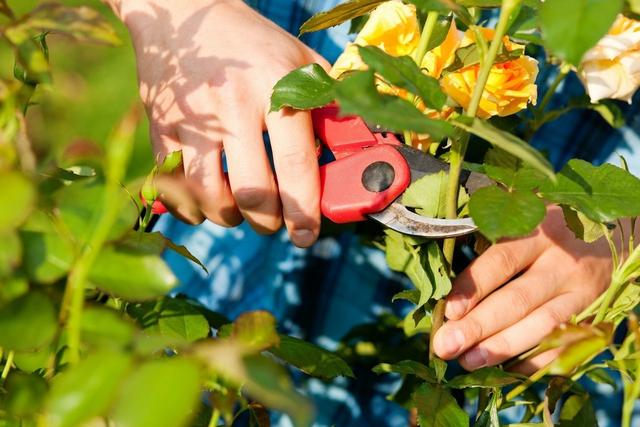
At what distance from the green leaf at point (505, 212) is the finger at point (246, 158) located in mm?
338

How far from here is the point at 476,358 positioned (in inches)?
A: 33.7

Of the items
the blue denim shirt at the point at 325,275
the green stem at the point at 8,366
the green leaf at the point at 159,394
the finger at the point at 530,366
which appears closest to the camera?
the green leaf at the point at 159,394

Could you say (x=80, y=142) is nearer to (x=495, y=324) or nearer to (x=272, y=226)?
(x=272, y=226)

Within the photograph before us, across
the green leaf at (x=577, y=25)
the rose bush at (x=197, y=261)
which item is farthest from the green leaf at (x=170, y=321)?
the green leaf at (x=577, y=25)

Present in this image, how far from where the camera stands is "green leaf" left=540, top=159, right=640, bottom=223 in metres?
0.55

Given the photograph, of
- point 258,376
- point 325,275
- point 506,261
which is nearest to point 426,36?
point 506,261

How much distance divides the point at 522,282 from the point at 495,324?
9 cm

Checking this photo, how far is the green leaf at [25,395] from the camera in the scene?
367 mm

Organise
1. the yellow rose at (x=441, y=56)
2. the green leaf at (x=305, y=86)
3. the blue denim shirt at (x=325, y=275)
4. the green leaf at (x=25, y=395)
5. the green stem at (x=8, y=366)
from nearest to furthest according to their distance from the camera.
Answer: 1. the green leaf at (x=25, y=395)
2. the green stem at (x=8, y=366)
3. the green leaf at (x=305, y=86)
4. the yellow rose at (x=441, y=56)
5. the blue denim shirt at (x=325, y=275)

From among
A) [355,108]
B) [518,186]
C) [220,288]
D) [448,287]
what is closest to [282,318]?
[220,288]

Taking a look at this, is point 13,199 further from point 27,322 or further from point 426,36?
→ point 426,36

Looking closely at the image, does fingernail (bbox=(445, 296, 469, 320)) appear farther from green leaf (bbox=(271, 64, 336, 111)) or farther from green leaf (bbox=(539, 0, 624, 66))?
green leaf (bbox=(539, 0, 624, 66))

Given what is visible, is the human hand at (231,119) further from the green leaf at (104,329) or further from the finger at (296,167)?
the green leaf at (104,329)

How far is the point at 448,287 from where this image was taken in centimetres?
68
